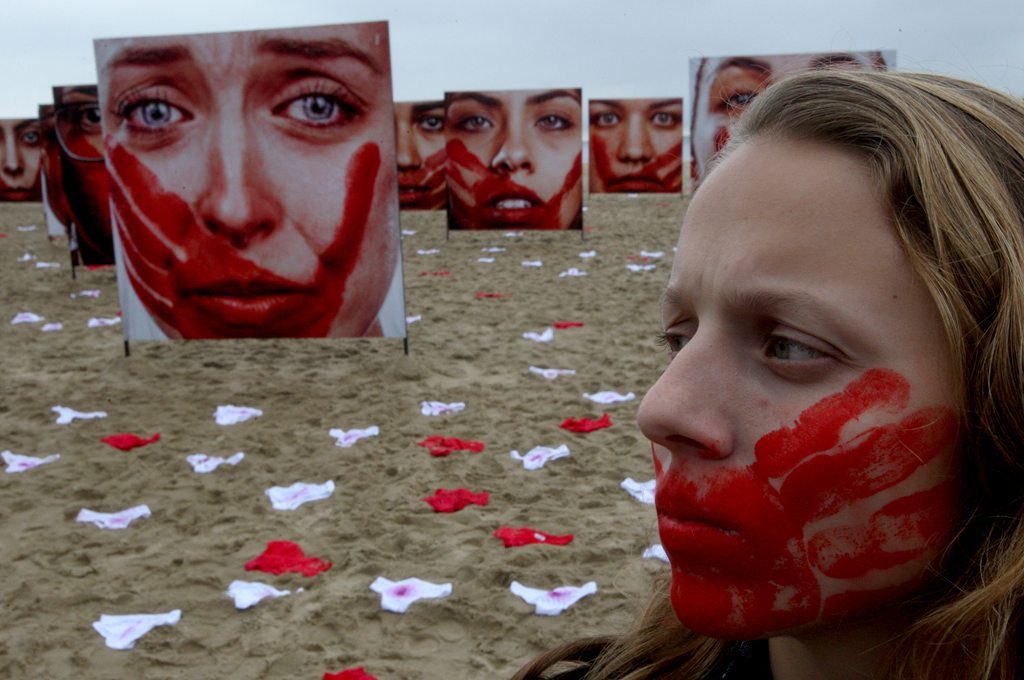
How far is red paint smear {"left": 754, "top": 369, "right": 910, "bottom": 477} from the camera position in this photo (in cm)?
72

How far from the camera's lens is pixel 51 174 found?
34.3ft

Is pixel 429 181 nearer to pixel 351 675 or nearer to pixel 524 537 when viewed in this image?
pixel 524 537

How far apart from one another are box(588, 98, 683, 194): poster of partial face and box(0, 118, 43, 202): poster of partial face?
11.4 metres

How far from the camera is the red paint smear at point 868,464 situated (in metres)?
0.71

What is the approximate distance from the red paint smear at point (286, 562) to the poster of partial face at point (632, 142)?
1395cm

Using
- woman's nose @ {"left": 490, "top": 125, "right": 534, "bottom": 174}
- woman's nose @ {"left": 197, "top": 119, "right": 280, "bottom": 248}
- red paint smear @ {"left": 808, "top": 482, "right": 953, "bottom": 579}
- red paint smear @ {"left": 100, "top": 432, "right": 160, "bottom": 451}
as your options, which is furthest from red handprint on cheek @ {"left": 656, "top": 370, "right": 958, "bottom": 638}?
woman's nose @ {"left": 490, "top": 125, "right": 534, "bottom": 174}

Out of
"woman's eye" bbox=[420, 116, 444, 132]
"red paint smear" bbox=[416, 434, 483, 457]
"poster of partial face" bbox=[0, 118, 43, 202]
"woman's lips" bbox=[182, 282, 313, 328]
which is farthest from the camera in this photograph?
"poster of partial face" bbox=[0, 118, 43, 202]

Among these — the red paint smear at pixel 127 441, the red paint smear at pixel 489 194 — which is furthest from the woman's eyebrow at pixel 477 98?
the red paint smear at pixel 127 441

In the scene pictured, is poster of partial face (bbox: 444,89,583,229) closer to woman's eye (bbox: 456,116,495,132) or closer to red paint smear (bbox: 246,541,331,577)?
woman's eye (bbox: 456,116,495,132)

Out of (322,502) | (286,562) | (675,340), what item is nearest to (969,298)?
(675,340)

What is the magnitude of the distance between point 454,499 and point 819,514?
277 centimetres

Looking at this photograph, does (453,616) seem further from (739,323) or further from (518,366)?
(518,366)

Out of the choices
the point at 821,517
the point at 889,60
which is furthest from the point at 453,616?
the point at 889,60

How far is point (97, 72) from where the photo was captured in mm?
5258
